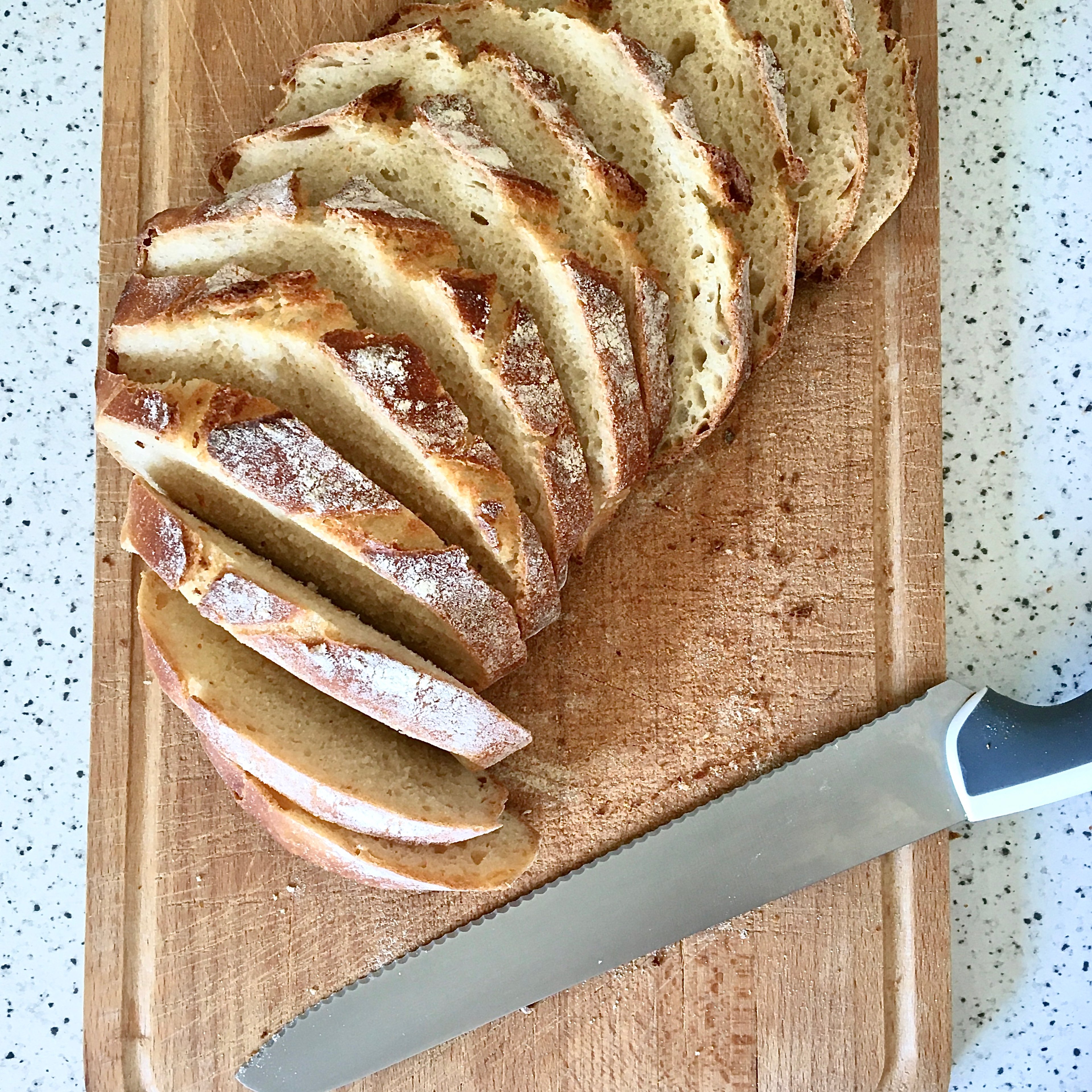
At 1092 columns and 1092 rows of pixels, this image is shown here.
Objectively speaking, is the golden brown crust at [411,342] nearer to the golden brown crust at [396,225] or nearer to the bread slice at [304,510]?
the golden brown crust at [396,225]

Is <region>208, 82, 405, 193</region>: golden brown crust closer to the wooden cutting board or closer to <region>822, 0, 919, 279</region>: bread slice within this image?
the wooden cutting board

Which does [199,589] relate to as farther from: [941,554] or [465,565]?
[941,554]

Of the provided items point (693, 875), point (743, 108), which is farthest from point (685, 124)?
point (693, 875)

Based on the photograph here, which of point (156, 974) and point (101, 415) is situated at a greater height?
point (101, 415)

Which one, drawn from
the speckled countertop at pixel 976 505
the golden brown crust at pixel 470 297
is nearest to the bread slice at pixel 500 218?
the golden brown crust at pixel 470 297

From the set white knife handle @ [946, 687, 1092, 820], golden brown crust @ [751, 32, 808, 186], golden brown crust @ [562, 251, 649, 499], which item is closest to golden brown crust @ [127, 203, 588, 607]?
golden brown crust @ [562, 251, 649, 499]

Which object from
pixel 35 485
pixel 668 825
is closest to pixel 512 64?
pixel 35 485
